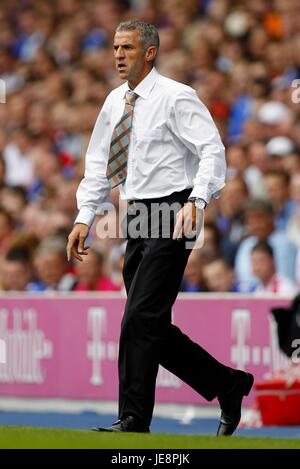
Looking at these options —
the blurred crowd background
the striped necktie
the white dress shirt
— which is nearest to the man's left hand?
the white dress shirt

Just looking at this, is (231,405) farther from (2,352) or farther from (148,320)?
(2,352)

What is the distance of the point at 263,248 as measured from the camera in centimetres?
1306

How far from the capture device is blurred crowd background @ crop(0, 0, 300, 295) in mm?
13758

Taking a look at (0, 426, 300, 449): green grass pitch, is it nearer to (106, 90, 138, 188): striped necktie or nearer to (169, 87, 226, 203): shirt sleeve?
(169, 87, 226, 203): shirt sleeve

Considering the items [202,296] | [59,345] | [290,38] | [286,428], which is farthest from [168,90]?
[290,38]

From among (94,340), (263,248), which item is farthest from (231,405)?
(94,340)

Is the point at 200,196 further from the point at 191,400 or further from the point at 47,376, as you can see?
the point at 47,376

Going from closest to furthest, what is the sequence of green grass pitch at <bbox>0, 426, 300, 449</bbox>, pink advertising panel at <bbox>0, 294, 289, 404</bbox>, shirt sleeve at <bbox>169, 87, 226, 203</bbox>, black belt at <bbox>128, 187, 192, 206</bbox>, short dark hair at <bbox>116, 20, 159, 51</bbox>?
green grass pitch at <bbox>0, 426, 300, 449</bbox> < shirt sleeve at <bbox>169, 87, 226, 203</bbox> < black belt at <bbox>128, 187, 192, 206</bbox> < short dark hair at <bbox>116, 20, 159, 51</bbox> < pink advertising panel at <bbox>0, 294, 289, 404</bbox>

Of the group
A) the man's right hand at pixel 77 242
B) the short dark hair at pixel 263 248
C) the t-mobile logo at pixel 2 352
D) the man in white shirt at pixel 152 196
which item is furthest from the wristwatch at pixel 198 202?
the t-mobile logo at pixel 2 352

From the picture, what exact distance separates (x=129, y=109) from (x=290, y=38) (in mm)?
8169

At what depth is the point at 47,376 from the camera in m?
14.0

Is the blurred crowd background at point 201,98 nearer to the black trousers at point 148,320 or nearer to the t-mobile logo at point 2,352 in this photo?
the t-mobile logo at point 2,352

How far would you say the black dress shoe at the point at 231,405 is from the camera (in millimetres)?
8812

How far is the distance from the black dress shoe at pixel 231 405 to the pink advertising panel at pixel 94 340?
364cm
